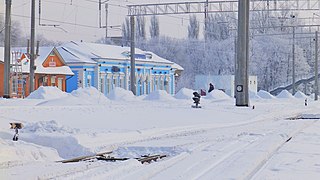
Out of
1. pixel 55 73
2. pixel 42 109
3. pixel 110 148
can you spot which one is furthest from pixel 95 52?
pixel 110 148

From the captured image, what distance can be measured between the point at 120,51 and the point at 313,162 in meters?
69.2

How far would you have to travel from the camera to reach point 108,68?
2972 inches

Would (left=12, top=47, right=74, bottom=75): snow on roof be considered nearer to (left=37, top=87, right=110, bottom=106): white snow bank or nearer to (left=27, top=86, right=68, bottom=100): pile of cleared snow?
(left=27, top=86, right=68, bottom=100): pile of cleared snow

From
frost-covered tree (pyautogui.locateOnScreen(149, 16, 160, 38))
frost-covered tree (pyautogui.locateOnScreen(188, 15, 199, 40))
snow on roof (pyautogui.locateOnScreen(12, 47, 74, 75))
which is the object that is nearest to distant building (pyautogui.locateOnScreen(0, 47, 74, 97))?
snow on roof (pyautogui.locateOnScreen(12, 47, 74, 75))

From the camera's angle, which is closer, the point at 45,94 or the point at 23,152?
the point at 23,152

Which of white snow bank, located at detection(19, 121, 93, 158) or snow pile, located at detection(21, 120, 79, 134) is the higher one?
snow pile, located at detection(21, 120, 79, 134)

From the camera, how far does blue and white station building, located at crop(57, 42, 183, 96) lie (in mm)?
73000

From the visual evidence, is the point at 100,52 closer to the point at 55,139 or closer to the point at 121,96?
the point at 121,96

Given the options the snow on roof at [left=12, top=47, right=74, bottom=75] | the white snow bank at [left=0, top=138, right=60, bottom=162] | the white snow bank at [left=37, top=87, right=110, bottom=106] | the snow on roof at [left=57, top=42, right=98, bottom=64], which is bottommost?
the white snow bank at [left=0, top=138, right=60, bottom=162]

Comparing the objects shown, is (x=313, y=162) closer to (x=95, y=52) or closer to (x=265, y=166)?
(x=265, y=166)

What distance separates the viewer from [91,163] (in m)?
12.7

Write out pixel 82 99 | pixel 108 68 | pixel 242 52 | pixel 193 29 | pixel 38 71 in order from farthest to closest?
pixel 193 29, pixel 108 68, pixel 38 71, pixel 82 99, pixel 242 52

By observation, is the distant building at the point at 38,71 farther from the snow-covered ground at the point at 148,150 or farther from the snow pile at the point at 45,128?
the snow pile at the point at 45,128

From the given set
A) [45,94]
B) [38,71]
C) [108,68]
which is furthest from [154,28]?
[45,94]
